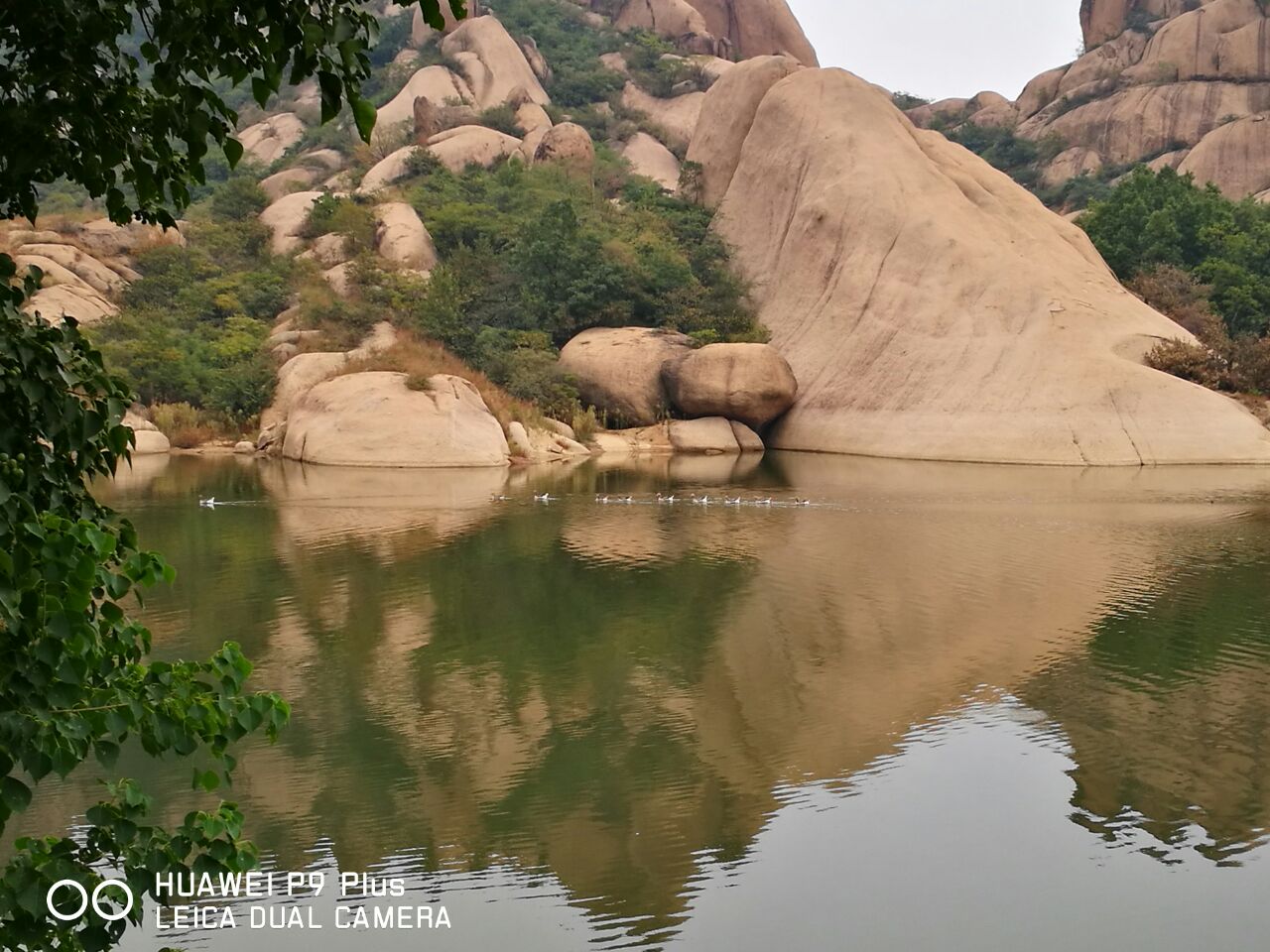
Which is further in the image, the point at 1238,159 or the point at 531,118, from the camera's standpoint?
the point at 1238,159

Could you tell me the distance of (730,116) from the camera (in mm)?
43625

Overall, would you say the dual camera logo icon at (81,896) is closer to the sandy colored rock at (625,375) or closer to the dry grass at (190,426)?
the dry grass at (190,426)

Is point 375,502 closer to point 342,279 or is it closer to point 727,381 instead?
point 727,381

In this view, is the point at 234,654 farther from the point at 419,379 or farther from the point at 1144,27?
the point at 1144,27

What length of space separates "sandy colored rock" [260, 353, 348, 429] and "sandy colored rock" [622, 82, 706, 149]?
33.8 m

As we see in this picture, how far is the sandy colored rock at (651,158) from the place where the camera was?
56.1 meters

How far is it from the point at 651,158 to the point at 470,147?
11.8 meters

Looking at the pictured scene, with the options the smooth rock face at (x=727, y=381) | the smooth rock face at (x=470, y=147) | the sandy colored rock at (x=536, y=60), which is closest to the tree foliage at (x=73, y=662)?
the smooth rock face at (x=727, y=381)

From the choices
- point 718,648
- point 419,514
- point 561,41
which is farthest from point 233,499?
point 561,41

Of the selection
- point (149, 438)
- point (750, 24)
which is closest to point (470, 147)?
point (149, 438)

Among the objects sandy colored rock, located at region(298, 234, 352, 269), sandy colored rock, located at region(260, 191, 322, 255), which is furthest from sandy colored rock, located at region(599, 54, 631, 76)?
sandy colored rock, located at region(298, 234, 352, 269)

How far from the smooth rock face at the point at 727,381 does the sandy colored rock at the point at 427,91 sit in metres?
27.6

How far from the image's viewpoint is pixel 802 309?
37188 millimetres

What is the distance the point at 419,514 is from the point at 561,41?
179 feet
